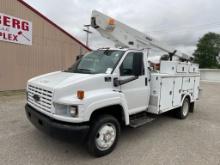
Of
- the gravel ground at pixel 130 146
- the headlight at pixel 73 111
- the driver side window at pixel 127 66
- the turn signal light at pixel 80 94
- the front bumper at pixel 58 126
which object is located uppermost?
the driver side window at pixel 127 66

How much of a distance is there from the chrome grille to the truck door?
5.01 feet

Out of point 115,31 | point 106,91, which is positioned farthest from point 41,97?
point 115,31

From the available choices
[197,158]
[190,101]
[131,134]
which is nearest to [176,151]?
[197,158]

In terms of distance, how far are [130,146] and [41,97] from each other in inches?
86.3

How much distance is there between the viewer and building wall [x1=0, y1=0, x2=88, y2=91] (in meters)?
10.2

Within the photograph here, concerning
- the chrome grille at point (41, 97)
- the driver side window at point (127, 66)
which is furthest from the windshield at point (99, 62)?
the chrome grille at point (41, 97)

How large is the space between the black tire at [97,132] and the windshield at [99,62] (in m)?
0.99

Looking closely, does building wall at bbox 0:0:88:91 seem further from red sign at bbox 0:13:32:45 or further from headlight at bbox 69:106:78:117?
headlight at bbox 69:106:78:117

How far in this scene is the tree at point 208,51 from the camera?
184 ft

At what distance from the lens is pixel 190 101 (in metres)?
6.74

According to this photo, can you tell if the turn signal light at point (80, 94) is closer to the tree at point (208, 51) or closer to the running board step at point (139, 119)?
the running board step at point (139, 119)

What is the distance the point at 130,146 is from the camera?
410 centimetres

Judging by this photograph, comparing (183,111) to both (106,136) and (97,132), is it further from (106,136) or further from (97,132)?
(97,132)

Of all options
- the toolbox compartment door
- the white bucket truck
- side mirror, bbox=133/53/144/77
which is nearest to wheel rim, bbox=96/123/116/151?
the white bucket truck
